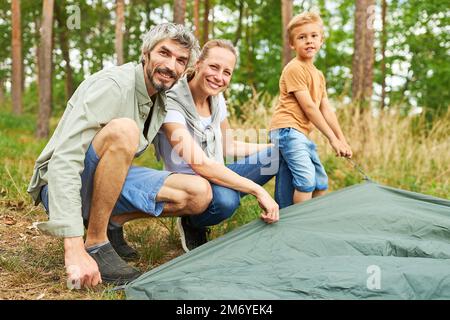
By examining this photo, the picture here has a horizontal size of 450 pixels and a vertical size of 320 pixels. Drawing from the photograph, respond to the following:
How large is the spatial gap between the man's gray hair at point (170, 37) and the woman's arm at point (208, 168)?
Answer: 359mm

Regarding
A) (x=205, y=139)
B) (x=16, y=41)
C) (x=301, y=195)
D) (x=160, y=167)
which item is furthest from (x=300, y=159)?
(x=16, y=41)

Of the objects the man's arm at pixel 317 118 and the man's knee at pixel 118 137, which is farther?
the man's arm at pixel 317 118

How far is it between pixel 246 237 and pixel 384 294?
656 millimetres

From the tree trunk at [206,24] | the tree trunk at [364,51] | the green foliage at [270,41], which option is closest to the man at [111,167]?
the tree trunk at [364,51]

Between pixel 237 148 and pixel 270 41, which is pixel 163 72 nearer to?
pixel 237 148

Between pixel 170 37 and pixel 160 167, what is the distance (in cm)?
306

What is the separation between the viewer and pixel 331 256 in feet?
7.01

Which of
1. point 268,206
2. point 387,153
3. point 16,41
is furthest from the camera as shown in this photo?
point 16,41

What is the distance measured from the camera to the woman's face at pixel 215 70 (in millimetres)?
2562

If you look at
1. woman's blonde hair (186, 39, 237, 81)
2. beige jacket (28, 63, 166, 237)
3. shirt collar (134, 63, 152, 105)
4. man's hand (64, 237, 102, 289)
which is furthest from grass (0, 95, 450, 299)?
woman's blonde hair (186, 39, 237, 81)

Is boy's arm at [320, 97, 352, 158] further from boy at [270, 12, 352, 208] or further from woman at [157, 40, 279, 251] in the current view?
woman at [157, 40, 279, 251]

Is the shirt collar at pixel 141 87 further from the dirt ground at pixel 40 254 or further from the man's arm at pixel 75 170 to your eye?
the dirt ground at pixel 40 254

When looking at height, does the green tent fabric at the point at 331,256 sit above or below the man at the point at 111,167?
below

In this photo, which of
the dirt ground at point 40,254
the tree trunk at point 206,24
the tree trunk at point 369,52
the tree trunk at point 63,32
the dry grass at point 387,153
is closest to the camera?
the dirt ground at point 40,254
